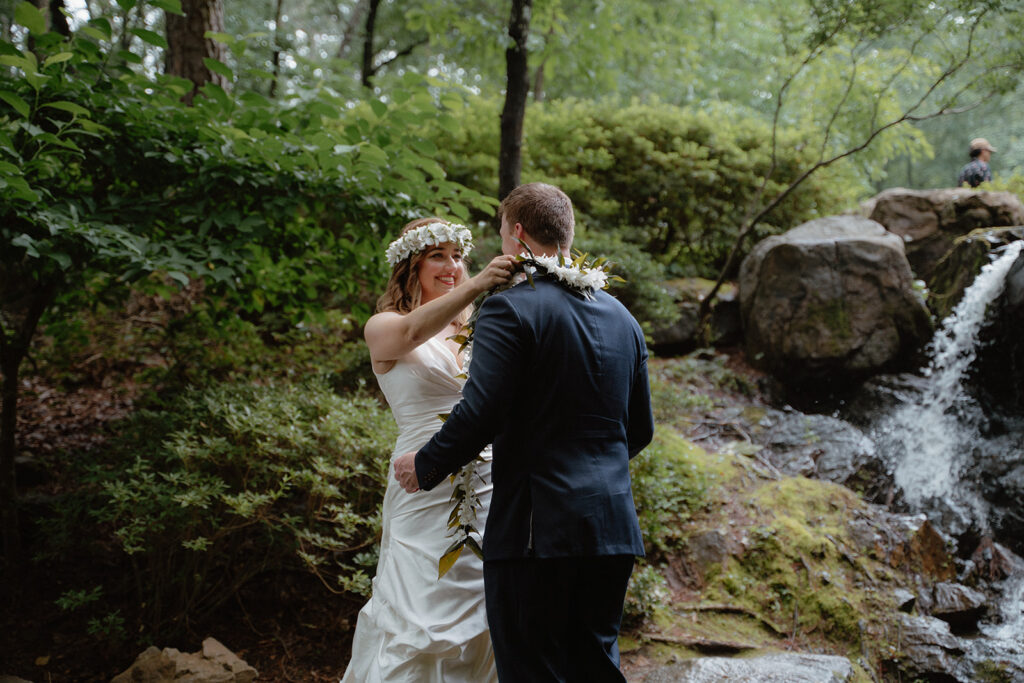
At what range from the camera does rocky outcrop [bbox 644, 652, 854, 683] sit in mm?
3049

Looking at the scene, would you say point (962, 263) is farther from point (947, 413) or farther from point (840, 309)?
point (947, 413)

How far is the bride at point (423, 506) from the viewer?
236 centimetres

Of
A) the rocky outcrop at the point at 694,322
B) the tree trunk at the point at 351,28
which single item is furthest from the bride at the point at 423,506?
the tree trunk at the point at 351,28

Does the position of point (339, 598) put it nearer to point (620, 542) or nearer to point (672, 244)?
point (620, 542)

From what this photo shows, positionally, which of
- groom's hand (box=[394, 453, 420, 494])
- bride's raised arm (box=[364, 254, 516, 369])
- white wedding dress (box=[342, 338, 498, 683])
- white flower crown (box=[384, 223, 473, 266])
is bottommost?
white wedding dress (box=[342, 338, 498, 683])

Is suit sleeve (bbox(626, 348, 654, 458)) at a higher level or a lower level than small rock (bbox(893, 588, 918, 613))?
higher

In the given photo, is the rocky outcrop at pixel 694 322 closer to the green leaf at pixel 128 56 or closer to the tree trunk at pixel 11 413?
the green leaf at pixel 128 56

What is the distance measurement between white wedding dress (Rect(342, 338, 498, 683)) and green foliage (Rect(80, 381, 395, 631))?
91cm

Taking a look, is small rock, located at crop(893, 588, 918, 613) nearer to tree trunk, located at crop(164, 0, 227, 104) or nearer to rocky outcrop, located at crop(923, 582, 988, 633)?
rocky outcrop, located at crop(923, 582, 988, 633)

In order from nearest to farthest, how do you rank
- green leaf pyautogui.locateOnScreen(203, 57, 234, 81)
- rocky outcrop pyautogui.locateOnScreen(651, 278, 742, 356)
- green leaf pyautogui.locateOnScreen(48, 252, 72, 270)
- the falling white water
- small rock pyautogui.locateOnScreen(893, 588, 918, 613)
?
green leaf pyautogui.locateOnScreen(48, 252, 72, 270) → green leaf pyautogui.locateOnScreen(203, 57, 234, 81) → small rock pyautogui.locateOnScreen(893, 588, 918, 613) → the falling white water → rocky outcrop pyautogui.locateOnScreen(651, 278, 742, 356)

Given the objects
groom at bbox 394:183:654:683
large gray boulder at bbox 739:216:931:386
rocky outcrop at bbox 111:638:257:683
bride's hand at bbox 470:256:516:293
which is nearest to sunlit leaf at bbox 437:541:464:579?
groom at bbox 394:183:654:683

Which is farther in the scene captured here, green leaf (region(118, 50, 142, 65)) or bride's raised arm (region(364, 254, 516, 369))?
green leaf (region(118, 50, 142, 65))

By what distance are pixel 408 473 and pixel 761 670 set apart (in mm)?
2161

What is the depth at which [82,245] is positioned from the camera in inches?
124
